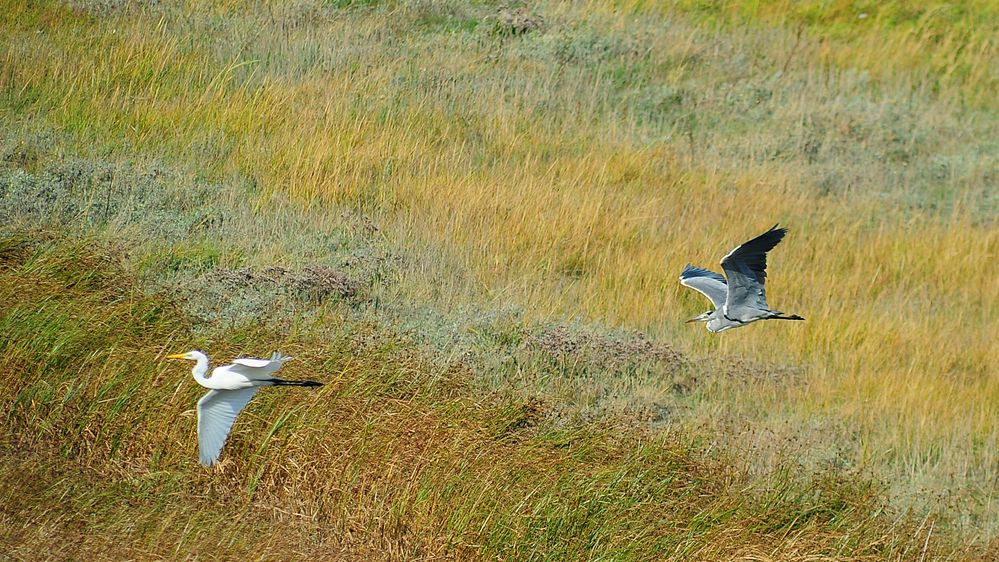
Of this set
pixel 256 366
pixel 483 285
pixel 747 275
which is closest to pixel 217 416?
pixel 256 366

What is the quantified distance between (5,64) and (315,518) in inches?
203

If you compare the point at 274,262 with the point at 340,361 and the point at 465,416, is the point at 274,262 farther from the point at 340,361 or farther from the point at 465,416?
the point at 465,416

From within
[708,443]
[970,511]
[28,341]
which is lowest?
[970,511]

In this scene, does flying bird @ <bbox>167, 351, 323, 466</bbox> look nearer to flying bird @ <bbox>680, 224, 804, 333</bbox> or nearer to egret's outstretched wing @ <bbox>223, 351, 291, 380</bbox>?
egret's outstretched wing @ <bbox>223, 351, 291, 380</bbox>

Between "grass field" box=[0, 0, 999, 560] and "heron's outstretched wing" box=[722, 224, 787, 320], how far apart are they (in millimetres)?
681

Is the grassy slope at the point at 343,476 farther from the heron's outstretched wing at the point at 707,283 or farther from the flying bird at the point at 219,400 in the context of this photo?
the heron's outstretched wing at the point at 707,283

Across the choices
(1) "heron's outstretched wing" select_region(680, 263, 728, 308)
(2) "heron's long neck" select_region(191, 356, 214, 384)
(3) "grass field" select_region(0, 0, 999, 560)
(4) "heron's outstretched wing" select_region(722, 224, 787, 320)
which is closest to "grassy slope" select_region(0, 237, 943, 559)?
(3) "grass field" select_region(0, 0, 999, 560)

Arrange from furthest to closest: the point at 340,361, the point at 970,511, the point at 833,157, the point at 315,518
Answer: the point at 833,157
the point at 970,511
the point at 340,361
the point at 315,518

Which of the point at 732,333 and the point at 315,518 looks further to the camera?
the point at 732,333

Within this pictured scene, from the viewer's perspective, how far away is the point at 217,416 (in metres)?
4.65

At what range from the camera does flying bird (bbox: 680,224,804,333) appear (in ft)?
18.9

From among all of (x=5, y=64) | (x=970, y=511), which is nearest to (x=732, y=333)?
(x=970, y=511)

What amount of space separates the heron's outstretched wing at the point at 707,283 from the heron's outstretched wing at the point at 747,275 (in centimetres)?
26

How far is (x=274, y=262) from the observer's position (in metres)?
7.18
